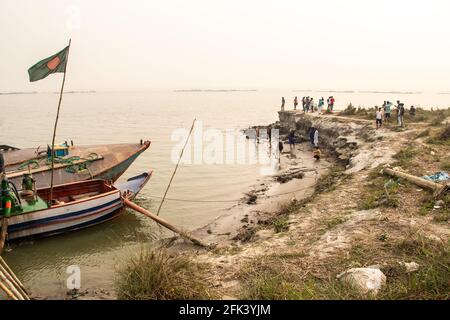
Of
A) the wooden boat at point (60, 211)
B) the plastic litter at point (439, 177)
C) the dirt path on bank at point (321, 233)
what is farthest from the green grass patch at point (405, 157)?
the wooden boat at point (60, 211)

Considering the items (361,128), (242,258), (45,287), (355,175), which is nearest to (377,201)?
(355,175)

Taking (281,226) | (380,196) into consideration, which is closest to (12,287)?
(281,226)

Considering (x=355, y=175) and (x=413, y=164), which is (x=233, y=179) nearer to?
(x=355, y=175)

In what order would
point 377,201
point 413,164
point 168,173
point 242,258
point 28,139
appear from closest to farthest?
point 242,258, point 377,201, point 413,164, point 168,173, point 28,139

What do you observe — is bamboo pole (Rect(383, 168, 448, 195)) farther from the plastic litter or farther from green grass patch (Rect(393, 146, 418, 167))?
green grass patch (Rect(393, 146, 418, 167))

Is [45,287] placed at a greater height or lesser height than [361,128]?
lesser

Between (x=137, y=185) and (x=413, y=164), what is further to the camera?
(x=137, y=185)

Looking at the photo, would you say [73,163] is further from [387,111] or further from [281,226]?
[387,111]

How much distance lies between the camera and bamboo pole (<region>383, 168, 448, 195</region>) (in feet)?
29.5

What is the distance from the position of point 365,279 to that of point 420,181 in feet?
20.7

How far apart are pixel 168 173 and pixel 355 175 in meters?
11.5

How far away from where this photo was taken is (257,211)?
1291cm

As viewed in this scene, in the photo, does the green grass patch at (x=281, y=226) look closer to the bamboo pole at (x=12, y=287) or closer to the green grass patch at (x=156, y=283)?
the green grass patch at (x=156, y=283)
